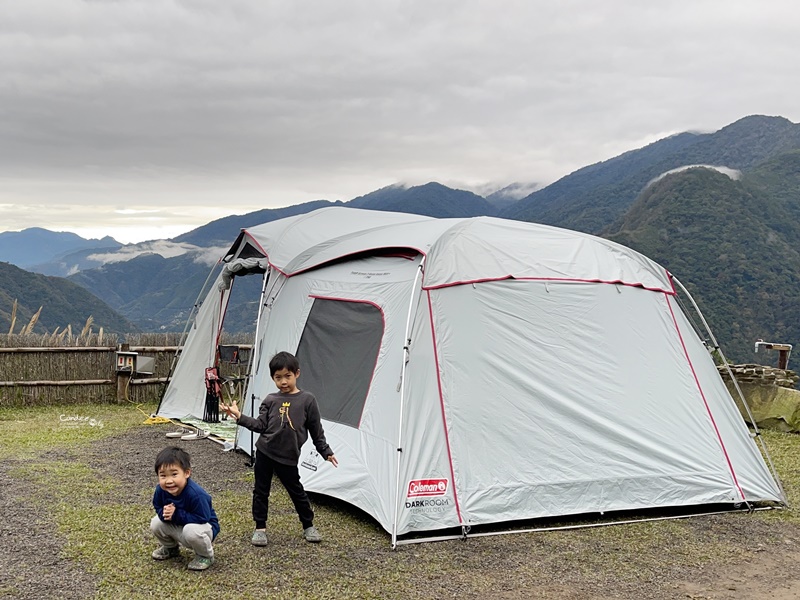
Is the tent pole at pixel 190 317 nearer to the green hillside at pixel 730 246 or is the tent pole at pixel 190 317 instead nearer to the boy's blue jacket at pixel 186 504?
the boy's blue jacket at pixel 186 504

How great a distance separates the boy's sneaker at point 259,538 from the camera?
204 inches

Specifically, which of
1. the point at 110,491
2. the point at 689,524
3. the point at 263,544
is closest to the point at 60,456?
the point at 110,491

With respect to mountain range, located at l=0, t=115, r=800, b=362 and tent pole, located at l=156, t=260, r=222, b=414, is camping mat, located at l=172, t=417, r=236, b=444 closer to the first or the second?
tent pole, located at l=156, t=260, r=222, b=414

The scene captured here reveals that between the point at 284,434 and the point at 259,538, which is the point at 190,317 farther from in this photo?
the point at 259,538

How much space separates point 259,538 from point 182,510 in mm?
723

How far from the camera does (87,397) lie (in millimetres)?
12438

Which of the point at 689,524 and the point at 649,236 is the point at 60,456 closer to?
the point at 689,524

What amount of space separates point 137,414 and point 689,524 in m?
8.30

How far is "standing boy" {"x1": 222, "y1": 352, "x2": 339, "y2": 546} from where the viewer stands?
5246mm

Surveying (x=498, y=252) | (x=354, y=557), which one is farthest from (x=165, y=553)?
(x=498, y=252)

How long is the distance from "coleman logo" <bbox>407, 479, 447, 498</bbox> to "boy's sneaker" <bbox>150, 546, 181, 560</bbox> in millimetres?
1612

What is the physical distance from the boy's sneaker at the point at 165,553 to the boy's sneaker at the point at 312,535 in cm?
88

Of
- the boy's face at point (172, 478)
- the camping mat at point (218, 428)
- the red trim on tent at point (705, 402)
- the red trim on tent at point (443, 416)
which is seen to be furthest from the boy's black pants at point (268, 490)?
the camping mat at point (218, 428)

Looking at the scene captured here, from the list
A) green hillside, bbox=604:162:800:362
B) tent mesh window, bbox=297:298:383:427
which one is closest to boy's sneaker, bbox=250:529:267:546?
tent mesh window, bbox=297:298:383:427
